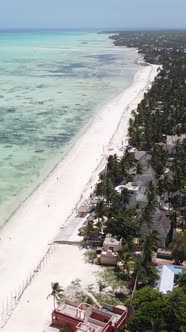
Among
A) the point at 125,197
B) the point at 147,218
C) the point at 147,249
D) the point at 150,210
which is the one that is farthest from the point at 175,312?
the point at 125,197

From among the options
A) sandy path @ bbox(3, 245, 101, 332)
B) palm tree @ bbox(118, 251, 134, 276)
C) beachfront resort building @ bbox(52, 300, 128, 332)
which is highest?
palm tree @ bbox(118, 251, 134, 276)

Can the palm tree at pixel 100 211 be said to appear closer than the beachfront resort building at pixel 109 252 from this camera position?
No

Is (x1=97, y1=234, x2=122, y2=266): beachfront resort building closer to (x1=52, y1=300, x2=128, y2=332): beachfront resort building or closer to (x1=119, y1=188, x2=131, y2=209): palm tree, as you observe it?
(x1=119, y1=188, x2=131, y2=209): palm tree

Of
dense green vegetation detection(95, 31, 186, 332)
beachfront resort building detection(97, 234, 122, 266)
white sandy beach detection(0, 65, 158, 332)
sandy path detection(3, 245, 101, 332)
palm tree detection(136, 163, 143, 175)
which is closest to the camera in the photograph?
dense green vegetation detection(95, 31, 186, 332)

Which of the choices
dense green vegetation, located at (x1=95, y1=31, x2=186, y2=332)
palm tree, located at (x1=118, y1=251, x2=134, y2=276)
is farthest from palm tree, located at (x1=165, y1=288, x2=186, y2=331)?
palm tree, located at (x1=118, y1=251, x2=134, y2=276)

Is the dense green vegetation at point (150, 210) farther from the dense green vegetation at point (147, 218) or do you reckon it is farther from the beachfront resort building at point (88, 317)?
the beachfront resort building at point (88, 317)

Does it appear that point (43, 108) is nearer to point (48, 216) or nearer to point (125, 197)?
point (48, 216)

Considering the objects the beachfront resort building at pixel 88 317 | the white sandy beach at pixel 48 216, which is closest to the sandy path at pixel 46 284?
the white sandy beach at pixel 48 216

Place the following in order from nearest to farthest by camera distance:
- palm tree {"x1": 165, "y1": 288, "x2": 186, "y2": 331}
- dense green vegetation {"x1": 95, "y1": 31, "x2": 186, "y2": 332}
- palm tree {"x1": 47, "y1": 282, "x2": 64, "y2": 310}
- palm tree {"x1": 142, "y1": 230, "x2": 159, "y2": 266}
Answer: palm tree {"x1": 165, "y1": 288, "x2": 186, "y2": 331} → dense green vegetation {"x1": 95, "y1": 31, "x2": 186, "y2": 332} → palm tree {"x1": 47, "y1": 282, "x2": 64, "y2": 310} → palm tree {"x1": 142, "y1": 230, "x2": 159, "y2": 266}
